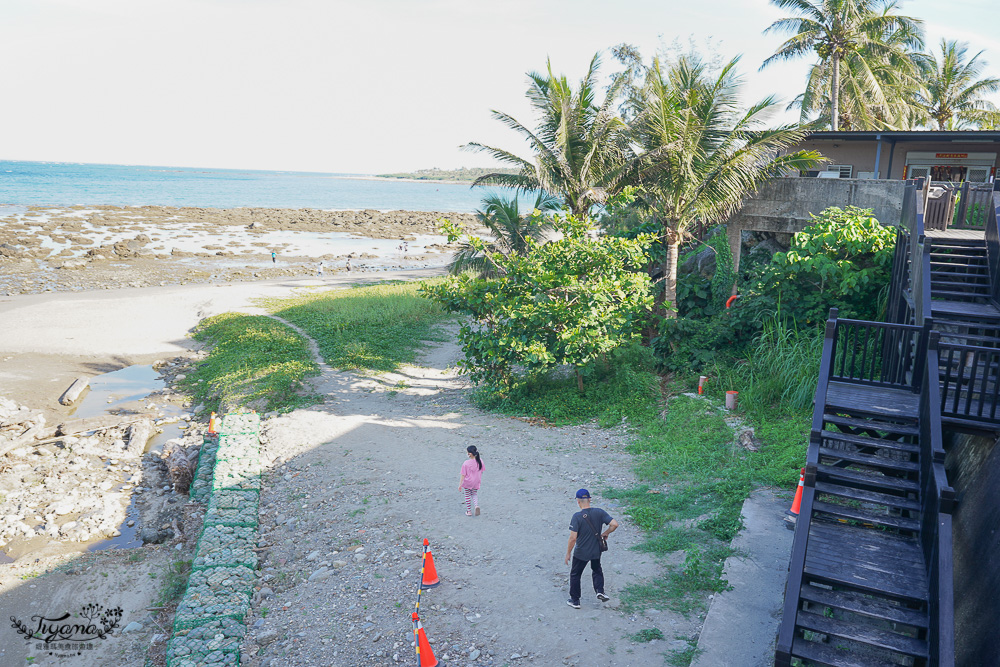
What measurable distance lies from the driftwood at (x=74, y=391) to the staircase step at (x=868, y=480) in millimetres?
19889

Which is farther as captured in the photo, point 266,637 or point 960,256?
point 960,256

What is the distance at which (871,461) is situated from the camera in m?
7.39

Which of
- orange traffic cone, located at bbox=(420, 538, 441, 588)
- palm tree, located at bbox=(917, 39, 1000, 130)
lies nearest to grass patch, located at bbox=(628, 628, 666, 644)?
orange traffic cone, located at bbox=(420, 538, 441, 588)

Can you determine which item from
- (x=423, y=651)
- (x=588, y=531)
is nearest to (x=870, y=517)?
(x=588, y=531)

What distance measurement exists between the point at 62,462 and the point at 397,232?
5741 centimetres

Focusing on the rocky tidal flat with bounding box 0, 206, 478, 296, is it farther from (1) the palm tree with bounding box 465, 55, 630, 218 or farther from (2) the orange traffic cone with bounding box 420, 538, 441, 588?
(2) the orange traffic cone with bounding box 420, 538, 441, 588

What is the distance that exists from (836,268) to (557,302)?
6.04 m

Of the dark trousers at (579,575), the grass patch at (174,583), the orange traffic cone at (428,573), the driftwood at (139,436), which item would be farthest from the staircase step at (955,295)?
the driftwood at (139,436)

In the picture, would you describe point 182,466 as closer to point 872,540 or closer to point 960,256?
point 872,540

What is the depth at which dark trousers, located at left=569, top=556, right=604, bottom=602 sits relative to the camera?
7.62 m

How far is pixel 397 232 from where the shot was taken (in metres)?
70.8

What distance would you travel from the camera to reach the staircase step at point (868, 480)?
23.3 feet

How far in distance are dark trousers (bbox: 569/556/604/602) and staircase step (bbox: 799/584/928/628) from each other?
2253mm

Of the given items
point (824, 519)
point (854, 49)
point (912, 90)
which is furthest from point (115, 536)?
point (912, 90)
